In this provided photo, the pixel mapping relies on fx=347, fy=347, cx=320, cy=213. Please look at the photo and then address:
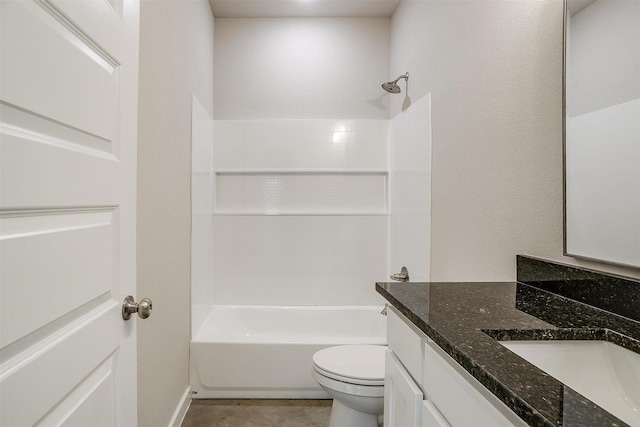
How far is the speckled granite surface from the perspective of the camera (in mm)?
518

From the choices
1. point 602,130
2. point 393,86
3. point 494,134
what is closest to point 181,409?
point 494,134

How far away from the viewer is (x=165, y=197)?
67.9 inches

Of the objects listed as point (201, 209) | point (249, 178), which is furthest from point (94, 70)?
point (249, 178)

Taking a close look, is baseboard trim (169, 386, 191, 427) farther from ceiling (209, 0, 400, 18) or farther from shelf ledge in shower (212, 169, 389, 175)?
ceiling (209, 0, 400, 18)

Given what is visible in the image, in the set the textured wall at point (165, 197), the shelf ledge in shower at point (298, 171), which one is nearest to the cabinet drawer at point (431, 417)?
the textured wall at point (165, 197)

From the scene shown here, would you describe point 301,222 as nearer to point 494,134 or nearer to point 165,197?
point 165,197

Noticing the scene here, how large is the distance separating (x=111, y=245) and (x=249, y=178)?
6.94ft

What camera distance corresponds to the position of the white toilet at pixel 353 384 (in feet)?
5.14

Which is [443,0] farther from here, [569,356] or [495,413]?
[495,413]

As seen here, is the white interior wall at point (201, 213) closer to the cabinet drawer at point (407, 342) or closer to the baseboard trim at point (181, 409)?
the baseboard trim at point (181, 409)

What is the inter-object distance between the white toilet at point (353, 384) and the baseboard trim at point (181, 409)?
2.78 feet

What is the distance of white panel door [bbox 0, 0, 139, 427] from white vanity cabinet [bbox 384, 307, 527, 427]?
785 millimetres

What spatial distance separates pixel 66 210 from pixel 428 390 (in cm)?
92

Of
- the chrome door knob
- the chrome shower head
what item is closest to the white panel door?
the chrome door knob
